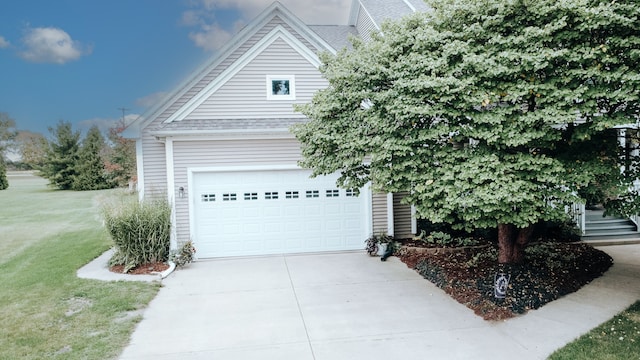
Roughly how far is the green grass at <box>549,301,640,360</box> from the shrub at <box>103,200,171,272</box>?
7.84 metres

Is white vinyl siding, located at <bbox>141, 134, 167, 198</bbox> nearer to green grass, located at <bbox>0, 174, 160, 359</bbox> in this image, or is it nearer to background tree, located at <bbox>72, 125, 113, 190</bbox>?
green grass, located at <bbox>0, 174, 160, 359</bbox>

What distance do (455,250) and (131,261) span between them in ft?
24.5

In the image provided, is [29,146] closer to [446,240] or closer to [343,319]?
[446,240]

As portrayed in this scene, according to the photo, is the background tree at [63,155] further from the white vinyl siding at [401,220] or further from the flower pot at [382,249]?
the flower pot at [382,249]

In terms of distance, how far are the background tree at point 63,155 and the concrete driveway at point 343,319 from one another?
27.9 meters

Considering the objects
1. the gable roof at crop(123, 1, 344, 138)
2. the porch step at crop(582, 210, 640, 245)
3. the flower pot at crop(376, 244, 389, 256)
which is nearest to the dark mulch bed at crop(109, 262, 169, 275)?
the gable roof at crop(123, 1, 344, 138)

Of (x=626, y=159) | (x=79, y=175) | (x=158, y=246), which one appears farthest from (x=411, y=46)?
(x=79, y=175)

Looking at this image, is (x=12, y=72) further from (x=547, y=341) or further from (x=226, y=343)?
(x=547, y=341)

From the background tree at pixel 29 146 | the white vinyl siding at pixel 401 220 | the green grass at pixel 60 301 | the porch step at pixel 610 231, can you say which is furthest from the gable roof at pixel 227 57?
the background tree at pixel 29 146

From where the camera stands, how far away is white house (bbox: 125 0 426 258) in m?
10.4

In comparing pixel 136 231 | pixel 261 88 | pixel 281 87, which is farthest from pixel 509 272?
pixel 136 231

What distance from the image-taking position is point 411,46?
678cm

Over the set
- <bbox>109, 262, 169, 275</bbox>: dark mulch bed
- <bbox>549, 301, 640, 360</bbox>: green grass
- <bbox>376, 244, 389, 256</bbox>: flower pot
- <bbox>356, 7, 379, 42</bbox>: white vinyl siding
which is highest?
<bbox>356, 7, 379, 42</bbox>: white vinyl siding

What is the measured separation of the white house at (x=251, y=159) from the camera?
10.4 m
